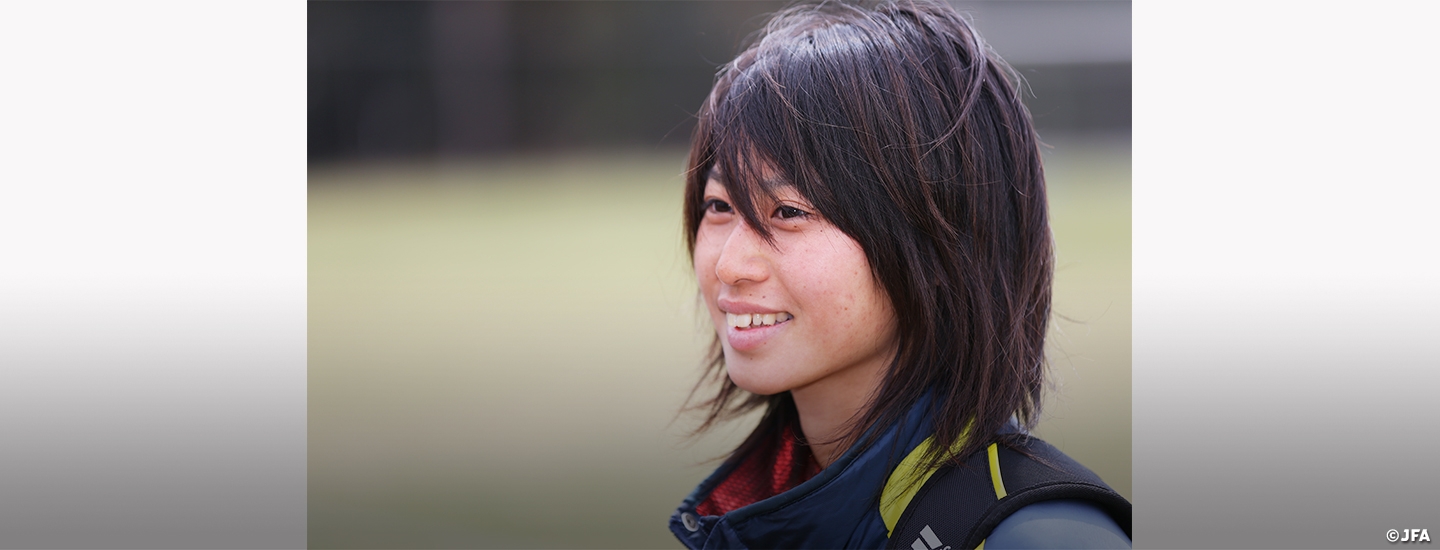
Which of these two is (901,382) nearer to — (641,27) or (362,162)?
(641,27)

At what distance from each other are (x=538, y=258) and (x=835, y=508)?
9671 mm

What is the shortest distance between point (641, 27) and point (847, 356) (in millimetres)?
8557

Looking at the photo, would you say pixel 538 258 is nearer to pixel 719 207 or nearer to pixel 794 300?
pixel 719 207

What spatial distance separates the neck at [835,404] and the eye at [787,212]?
285mm

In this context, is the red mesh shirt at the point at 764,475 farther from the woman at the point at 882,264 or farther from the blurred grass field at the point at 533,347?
the blurred grass field at the point at 533,347

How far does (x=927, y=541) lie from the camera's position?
4.47 ft

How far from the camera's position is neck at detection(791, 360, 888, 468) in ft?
5.18

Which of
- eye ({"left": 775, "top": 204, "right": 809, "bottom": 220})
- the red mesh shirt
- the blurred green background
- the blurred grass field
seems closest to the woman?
eye ({"left": 775, "top": 204, "right": 809, "bottom": 220})

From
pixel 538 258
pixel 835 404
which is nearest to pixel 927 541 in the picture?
pixel 835 404

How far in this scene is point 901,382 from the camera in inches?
60.6

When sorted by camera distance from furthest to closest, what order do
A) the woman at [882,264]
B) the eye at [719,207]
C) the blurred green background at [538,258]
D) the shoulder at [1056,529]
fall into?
the blurred green background at [538,258] → the eye at [719,207] → the woman at [882,264] → the shoulder at [1056,529]

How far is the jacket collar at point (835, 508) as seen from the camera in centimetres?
146

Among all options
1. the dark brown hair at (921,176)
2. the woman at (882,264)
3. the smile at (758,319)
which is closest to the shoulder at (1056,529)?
the woman at (882,264)

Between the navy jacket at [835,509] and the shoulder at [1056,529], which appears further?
the navy jacket at [835,509]
